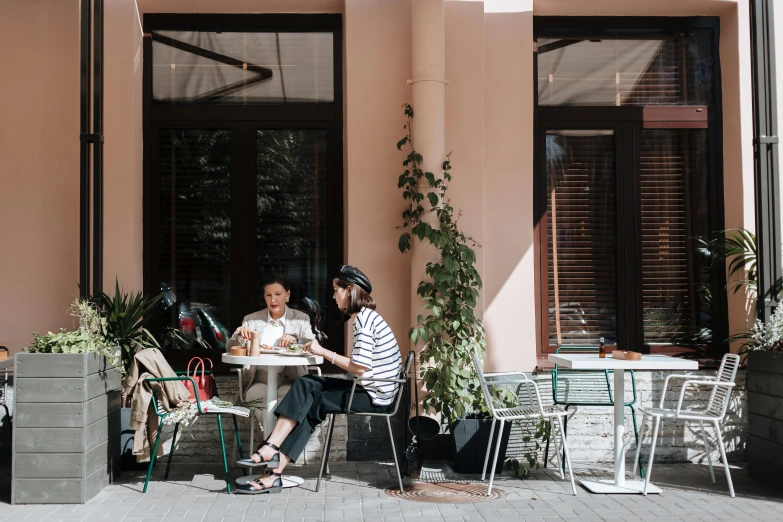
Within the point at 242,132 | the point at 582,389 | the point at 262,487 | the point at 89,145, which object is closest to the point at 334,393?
the point at 262,487

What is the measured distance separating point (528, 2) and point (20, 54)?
4.11 m

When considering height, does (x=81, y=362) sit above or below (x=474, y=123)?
below

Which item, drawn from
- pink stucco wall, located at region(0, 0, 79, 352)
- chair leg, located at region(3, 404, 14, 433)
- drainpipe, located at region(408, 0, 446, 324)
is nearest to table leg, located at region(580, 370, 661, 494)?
drainpipe, located at region(408, 0, 446, 324)

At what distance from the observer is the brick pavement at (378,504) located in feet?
16.3

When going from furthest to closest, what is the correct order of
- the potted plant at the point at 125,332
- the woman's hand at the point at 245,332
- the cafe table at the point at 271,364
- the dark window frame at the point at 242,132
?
the dark window frame at the point at 242,132
the potted plant at the point at 125,332
the woman's hand at the point at 245,332
the cafe table at the point at 271,364

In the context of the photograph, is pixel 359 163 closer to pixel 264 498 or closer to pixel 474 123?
pixel 474 123

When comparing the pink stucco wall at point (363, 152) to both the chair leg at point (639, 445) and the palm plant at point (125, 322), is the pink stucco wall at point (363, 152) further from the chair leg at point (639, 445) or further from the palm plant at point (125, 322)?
the chair leg at point (639, 445)

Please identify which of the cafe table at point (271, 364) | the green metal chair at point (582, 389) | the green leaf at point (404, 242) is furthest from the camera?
the green leaf at point (404, 242)

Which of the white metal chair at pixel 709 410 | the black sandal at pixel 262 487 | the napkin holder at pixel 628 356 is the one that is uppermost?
the napkin holder at pixel 628 356

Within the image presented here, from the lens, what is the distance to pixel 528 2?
695 cm

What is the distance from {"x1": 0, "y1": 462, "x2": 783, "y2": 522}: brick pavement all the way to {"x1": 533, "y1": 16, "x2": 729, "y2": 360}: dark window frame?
150 centimetres

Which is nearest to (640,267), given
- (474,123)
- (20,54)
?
(474,123)

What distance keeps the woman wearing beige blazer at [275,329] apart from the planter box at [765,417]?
10.3 ft

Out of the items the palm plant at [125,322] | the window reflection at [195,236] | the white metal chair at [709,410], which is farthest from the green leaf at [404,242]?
the white metal chair at [709,410]
